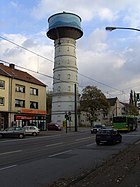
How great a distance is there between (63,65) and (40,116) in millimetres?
24311

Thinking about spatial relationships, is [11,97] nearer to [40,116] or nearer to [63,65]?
[40,116]

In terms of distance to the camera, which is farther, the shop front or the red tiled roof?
the shop front

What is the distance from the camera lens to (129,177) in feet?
35.3

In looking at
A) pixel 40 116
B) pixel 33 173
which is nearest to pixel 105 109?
pixel 40 116

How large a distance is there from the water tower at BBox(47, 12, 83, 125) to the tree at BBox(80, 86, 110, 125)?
590 cm

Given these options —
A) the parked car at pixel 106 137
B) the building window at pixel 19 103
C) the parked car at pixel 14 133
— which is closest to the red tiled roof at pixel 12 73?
the building window at pixel 19 103

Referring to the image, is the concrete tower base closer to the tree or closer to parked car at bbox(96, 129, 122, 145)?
the tree

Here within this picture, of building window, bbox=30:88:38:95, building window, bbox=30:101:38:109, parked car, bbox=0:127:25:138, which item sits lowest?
parked car, bbox=0:127:25:138

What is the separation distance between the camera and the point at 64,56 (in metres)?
85.6

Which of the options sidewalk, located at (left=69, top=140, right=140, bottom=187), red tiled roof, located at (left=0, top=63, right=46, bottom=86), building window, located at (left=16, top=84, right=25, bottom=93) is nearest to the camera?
sidewalk, located at (left=69, top=140, right=140, bottom=187)

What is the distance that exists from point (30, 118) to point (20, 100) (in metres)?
3.89

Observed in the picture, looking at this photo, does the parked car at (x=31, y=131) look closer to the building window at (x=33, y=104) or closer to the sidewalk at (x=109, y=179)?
the building window at (x=33, y=104)

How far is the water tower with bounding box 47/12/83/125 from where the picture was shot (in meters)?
84.6

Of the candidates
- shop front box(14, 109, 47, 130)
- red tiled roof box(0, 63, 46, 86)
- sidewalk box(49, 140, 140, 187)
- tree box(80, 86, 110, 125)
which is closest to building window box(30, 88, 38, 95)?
red tiled roof box(0, 63, 46, 86)
